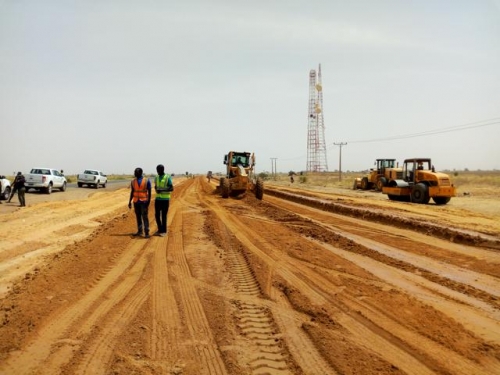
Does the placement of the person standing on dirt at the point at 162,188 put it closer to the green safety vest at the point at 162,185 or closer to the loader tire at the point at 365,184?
the green safety vest at the point at 162,185

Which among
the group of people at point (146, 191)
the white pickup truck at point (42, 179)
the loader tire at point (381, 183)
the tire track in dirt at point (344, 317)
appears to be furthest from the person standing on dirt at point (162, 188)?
the loader tire at point (381, 183)

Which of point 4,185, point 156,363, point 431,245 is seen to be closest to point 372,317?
point 156,363

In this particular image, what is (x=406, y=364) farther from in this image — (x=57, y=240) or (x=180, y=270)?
(x=57, y=240)

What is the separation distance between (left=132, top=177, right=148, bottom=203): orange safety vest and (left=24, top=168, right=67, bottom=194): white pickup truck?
68.9ft

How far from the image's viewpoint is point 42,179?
1114 inches

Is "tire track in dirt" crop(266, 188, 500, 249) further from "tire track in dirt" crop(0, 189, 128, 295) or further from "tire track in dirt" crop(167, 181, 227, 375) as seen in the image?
"tire track in dirt" crop(0, 189, 128, 295)

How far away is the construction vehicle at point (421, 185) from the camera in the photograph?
21812 mm

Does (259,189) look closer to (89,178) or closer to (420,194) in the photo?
(420,194)

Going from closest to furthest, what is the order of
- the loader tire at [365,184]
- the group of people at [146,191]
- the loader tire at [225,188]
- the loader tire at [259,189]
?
1. the group of people at [146,191]
2. the loader tire at [259,189]
3. the loader tire at [225,188]
4. the loader tire at [365,184]

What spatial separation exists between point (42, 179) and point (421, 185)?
25.2 meters

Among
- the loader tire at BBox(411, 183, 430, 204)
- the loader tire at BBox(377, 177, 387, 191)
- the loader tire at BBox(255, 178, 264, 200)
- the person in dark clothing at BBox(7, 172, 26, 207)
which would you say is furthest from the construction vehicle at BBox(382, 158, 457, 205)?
the person in dark clothing at BBox(7, 172, 26, 207)

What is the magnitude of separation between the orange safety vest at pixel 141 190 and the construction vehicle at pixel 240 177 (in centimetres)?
1274

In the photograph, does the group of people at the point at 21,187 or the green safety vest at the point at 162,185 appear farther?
the group of people at the point at 21,187

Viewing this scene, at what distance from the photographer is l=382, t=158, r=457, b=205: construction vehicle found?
71.6ft
